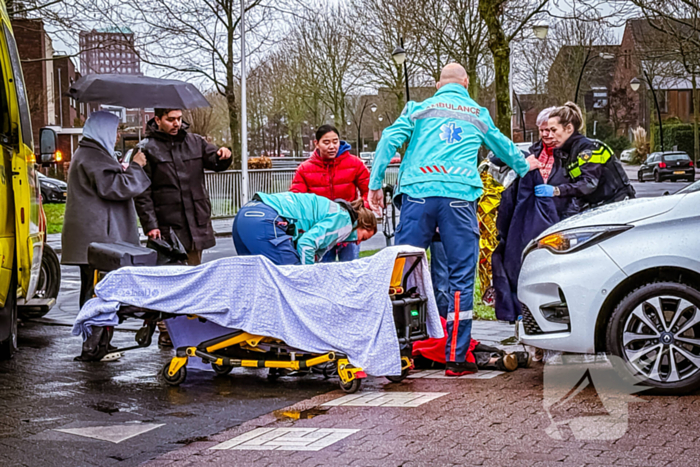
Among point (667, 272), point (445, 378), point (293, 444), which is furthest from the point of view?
point (445, 378)

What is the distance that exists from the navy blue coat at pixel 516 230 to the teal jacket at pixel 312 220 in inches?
55.2

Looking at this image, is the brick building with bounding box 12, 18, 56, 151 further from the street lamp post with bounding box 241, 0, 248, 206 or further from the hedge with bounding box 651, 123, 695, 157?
the hedge with bounding box 651, 123, 695, 157

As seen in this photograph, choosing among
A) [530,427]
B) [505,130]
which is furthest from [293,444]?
[505,130]

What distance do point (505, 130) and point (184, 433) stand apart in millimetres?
15480

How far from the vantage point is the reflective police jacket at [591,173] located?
730 cm

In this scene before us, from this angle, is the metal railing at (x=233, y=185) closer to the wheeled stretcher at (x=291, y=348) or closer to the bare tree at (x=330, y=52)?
the bare tree at (x=330, y=52)

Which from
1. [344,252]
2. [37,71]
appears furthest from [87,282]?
[37,71]

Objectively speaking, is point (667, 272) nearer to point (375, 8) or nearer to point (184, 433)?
point (184, 433)

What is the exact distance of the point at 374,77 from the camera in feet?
157

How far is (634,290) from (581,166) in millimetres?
1918

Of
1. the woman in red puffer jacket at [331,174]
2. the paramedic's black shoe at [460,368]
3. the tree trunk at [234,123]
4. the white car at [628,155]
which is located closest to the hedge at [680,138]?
the white car at [628,155]

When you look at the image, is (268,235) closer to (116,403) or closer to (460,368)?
(116,403)

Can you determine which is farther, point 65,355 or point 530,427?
point 65,355

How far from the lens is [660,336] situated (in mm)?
5516
